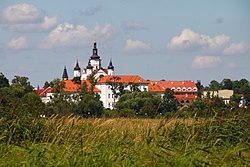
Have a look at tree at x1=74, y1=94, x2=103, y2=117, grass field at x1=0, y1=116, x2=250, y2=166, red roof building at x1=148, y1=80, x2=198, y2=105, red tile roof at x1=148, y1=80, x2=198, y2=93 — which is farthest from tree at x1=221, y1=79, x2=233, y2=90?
grass field at x1=0, y1=116, x2=250, y2=166

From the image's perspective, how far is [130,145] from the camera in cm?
938

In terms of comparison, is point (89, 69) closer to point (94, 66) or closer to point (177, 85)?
point (94, 66)

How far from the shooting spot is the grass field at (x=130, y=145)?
8.29m

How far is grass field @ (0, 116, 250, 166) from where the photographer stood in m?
8.29

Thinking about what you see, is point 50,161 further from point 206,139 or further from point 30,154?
point 206,139

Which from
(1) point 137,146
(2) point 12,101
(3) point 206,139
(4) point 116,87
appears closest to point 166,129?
(3) point 206,139

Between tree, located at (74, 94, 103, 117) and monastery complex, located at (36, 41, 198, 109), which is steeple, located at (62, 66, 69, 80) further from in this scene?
tree, located at (74, 94, 103, 117)

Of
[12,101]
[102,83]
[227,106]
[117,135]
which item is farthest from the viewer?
[102,83]

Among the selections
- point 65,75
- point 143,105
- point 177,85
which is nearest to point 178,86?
point 177,85

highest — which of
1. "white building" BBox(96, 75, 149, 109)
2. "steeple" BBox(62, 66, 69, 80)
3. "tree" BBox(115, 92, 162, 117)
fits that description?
"steeple" BBox(62, 66, 69, 80)

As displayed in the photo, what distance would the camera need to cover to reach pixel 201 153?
893 cm

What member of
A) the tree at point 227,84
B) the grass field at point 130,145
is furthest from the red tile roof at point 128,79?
the grass field at point 130,145

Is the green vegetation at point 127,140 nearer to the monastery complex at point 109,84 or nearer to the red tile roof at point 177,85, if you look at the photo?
the monastery complex at point 109,84

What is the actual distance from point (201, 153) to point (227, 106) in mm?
6094
